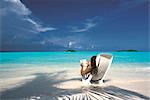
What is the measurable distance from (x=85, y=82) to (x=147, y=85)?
0.75m

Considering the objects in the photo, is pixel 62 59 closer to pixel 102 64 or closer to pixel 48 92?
pixel 102 64

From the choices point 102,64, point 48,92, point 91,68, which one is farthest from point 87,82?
point 48,92

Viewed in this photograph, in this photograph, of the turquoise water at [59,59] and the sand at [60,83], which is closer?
the sand at [60,83]

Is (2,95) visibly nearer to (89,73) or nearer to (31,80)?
(31,80)

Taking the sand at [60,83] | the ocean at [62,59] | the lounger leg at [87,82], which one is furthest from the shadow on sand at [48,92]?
the ocean at [62,59]

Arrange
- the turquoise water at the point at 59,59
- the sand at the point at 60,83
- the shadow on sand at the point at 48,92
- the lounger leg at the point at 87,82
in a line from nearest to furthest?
the shadow on sand at the point at 48,92
the sand at the point at 60,83
the lounger leg at the point at 87,82
the turquoise water at the point at 59,59

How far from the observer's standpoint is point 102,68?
3.06 meters

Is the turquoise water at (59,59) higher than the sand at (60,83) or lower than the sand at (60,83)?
higher

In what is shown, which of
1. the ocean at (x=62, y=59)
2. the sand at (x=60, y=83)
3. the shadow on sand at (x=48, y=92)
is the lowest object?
the shadow on sand at (x=48, y=92)

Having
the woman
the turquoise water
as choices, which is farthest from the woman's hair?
the turquoise water

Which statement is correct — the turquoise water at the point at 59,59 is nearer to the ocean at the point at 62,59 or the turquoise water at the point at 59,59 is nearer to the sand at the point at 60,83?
the ocean at the point at 62,59

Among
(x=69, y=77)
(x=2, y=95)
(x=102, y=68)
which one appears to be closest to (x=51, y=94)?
(x=2, y=95)

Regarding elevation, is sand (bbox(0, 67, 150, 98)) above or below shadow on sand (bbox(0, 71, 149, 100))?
above

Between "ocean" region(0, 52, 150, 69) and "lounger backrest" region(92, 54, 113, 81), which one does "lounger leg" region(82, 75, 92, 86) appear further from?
"ocean" region(0, 52, 150, 69)
